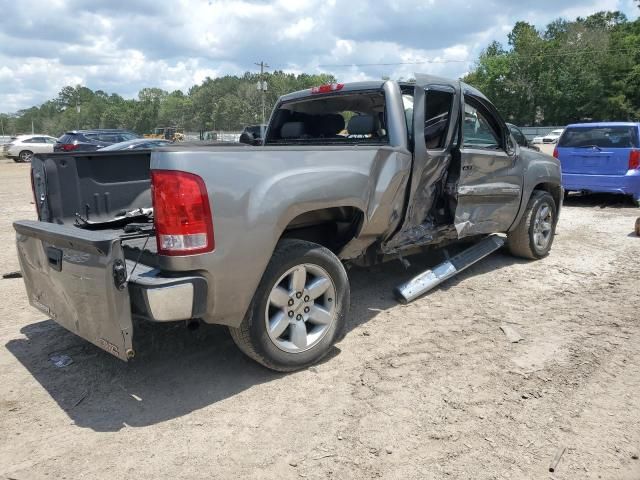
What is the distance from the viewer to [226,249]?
3.00 m

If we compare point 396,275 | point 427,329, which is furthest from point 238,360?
point 396,275

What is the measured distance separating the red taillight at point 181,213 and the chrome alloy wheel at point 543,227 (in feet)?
15.2

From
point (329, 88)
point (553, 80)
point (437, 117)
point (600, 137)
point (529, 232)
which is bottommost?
point (529, 232)

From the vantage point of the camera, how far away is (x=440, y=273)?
5.16 meters

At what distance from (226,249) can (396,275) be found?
3.19 m

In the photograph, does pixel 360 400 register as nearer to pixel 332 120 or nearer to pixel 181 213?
pixel 181 213

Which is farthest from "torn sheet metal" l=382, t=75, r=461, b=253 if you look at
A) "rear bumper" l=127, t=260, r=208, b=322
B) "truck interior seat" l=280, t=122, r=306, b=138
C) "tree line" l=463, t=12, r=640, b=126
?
"tree line" l=463, t=12, r=640, b=126

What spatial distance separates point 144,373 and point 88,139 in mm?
22327

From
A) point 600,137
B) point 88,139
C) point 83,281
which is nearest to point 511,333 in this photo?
point 83,281

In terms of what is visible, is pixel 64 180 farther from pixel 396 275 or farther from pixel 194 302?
pixel 396 275

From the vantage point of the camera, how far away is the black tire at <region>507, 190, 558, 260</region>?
618 centimetres

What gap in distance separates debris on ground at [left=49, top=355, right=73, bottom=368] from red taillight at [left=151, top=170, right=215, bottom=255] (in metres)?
1.48

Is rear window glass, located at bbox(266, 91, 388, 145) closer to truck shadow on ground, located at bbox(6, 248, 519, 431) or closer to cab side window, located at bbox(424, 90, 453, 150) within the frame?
cab side window, located at bbox(424, 90, 453, 150)

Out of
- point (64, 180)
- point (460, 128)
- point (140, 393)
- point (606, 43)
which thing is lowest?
point (140, 393)
